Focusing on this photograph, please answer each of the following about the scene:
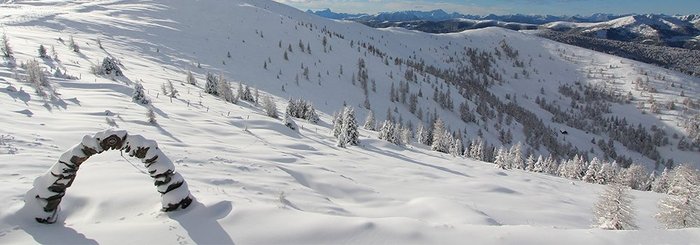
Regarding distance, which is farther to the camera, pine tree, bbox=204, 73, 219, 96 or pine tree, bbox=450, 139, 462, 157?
pine tree, bbox=450, 139, 462, 157

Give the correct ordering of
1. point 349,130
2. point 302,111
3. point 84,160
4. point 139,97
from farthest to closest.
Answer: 1. point 302,111
2. point 349,130
3. point 139,97
4. point 84,160

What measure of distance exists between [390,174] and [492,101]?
5646 inches

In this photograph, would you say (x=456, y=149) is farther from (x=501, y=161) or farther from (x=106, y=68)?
(x=106, y=68)

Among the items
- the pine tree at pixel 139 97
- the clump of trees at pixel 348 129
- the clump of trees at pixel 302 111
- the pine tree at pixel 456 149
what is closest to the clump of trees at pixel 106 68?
the pine tree at pixel 139 97

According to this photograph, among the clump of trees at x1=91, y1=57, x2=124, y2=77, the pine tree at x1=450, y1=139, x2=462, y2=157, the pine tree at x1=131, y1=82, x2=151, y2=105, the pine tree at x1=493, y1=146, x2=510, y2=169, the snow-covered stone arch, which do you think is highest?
the snow-covered stone arch

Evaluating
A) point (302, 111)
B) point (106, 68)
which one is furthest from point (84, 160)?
point (302, 111)

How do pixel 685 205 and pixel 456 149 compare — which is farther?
pixel 456 149

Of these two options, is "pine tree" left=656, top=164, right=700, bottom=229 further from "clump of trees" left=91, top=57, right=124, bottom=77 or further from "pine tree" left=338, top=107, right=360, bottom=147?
"clump of trees" left=91, top=57, right=124, bottom=77

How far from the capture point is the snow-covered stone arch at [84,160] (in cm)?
621

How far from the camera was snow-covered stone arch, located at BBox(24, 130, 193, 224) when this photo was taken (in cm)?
Result: 621

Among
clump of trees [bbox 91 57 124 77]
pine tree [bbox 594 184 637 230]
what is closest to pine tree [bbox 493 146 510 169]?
pine tree [bbox 594 184 637 230]

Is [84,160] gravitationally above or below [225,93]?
above

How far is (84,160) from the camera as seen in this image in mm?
6645

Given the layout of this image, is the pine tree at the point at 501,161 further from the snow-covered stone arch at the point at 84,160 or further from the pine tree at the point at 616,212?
the snow-covered stone arch at the point at 84,160
